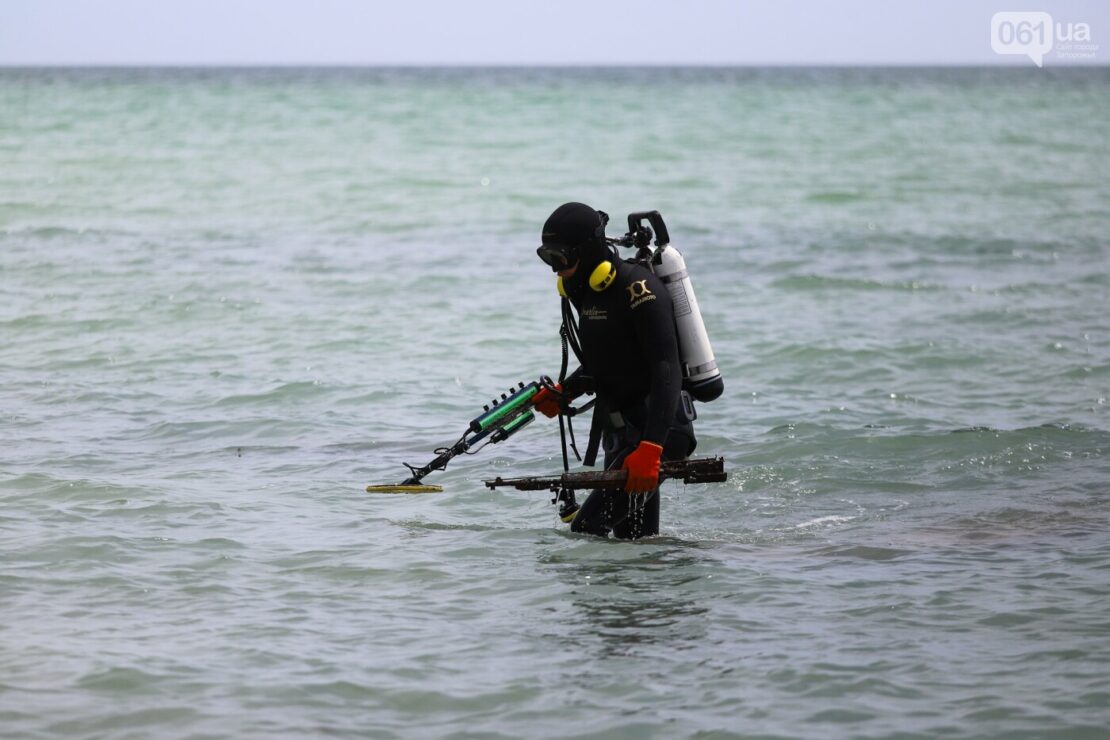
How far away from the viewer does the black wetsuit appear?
666 centimetres

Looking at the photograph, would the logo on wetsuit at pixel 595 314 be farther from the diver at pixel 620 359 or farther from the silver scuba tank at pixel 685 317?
the silver scuba tank at pixel 685 317

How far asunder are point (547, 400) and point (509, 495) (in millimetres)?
1873

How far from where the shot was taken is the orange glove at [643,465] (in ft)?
21.6

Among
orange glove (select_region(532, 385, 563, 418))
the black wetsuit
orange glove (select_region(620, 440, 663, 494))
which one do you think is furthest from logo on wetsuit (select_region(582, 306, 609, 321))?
orange glove (select_region(620, 440, 663, 494))

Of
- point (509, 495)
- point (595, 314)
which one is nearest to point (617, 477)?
point (595, 314)

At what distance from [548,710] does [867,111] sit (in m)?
61.8

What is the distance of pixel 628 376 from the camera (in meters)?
6.93

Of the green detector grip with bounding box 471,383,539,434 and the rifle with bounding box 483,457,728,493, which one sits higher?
the green detector grip with bounding box 471,383,539,434

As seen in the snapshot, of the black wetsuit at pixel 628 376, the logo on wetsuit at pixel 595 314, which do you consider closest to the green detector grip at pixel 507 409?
the black wetsuit at pixel 628 376

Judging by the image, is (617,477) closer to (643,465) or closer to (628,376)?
(643,465)

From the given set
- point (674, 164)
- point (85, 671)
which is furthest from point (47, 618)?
point (674, 164)

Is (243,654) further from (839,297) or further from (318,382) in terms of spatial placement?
(839,297)

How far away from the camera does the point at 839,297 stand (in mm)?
16500

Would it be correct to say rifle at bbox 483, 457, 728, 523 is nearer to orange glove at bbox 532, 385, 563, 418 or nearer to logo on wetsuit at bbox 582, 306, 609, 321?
orange glove at bbox 532, 385, 563, 418
